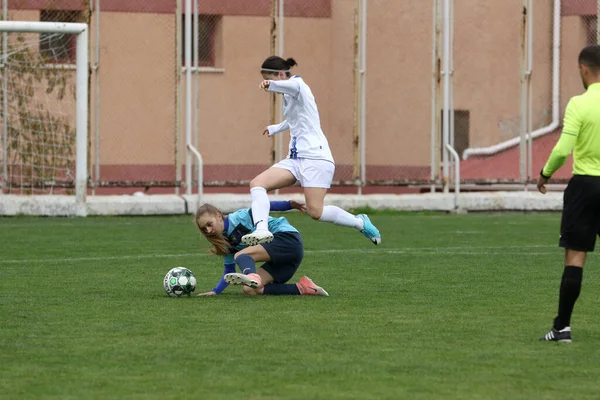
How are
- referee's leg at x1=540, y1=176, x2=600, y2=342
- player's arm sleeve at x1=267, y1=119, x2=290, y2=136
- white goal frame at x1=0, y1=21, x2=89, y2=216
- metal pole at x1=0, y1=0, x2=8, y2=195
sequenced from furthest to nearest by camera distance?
metal pole at x1=0, y1=0, x2=8, y2=195, white goal frame at x1=0, y1=21, x2=89, y2=216, player's arm sleeve at x1=267, y1=119, x2=290, y2=136, referee's leg at x1=540, y1=176, x2=600, y2=342

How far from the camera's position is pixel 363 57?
23.9 metres

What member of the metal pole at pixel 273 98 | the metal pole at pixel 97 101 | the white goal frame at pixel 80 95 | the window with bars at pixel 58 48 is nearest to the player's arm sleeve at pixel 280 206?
the white goal frame at pixel 80 95

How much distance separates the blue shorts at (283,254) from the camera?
31.5ft

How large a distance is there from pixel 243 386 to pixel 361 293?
13.4ft

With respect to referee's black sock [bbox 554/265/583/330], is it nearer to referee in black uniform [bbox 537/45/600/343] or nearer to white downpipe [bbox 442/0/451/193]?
referee in black uniform [bbox 537/45/600/343]

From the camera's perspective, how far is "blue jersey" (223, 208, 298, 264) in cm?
957

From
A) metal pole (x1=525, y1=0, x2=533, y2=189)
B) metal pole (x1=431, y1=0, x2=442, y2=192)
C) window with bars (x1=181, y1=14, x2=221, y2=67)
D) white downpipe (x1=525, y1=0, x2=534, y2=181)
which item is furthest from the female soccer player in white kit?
window with bars (x1=181, y1=14, x2=221, y2=67)

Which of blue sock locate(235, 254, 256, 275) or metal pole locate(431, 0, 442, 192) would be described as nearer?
blue sock locate(235, 254, 256, 275)

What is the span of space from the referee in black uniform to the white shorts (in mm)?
4297

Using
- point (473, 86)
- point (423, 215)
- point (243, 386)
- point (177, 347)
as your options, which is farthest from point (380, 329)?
point (473, 86)

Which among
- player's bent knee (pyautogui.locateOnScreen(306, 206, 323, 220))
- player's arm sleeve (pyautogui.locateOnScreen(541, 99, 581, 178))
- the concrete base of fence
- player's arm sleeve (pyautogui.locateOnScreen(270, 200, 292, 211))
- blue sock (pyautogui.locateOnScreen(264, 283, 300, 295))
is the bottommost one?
blue sock (pyautogui.locateOnScreen(264, 283, 300, 295))

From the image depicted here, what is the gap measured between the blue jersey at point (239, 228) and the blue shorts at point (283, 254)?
9 cm

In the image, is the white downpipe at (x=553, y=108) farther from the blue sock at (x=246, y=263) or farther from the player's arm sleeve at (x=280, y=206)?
the blue sock at (x=246, y=263)

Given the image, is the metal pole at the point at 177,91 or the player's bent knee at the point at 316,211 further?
the metal pole at the point at 177,91
